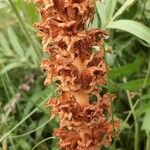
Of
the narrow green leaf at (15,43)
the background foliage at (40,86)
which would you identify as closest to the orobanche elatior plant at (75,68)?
the background foliage at (40,86)

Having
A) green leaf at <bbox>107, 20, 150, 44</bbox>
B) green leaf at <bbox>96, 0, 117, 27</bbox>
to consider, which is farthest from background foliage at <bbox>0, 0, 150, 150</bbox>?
green leaf at <bbox>107, 20, 150, 44</bbox>

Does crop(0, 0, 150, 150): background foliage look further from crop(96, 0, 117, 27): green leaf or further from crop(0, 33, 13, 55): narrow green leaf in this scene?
crop(96, 0, 117, 27): green leaf

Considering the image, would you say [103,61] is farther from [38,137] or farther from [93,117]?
[38,137]

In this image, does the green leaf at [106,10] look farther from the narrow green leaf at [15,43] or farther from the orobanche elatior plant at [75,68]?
the narrow green leaf at [15,43]

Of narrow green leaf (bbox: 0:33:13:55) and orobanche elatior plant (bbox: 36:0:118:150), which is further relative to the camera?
narrow green leaf (bbox: 0:33:13:55)

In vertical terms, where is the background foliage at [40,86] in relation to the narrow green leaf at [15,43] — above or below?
below

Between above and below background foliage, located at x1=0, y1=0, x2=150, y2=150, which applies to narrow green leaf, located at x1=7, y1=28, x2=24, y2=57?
above

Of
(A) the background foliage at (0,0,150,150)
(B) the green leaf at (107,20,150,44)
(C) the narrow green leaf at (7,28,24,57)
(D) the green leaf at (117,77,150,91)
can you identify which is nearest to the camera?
(B) the green leaf at (107,20,150,44)

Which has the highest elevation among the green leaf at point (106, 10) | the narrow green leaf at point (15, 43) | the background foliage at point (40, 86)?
the green leaf at point (106, 10)

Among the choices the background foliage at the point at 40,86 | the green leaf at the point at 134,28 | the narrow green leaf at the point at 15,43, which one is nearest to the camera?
the green leaf at the point at 134,28

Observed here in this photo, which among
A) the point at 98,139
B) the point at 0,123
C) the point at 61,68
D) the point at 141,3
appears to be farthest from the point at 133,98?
the point at 61,68
